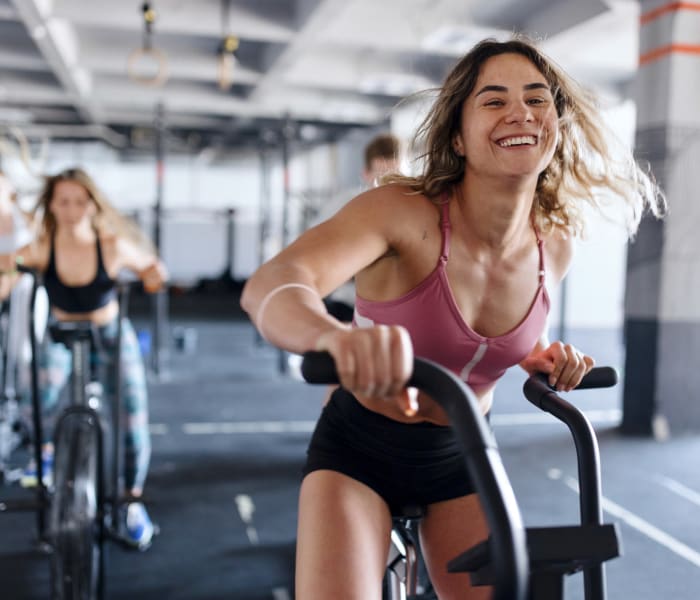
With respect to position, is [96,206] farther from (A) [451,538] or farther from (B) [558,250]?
(A) [451,538]

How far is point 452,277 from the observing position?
1.33 metres

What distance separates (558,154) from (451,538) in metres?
0.81

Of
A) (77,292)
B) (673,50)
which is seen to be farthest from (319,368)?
(673,50)

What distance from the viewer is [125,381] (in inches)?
111

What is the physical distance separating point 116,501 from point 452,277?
1.70 meters

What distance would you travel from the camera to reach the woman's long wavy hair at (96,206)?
2941 millimetres

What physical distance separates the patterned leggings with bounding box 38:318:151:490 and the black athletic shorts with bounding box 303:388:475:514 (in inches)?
60.3

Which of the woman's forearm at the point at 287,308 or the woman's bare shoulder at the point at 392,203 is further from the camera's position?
the woman's bare shoulder at the point at 392,203

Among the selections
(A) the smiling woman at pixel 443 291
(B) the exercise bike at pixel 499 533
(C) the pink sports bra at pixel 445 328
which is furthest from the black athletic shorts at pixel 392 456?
(B) the exercise bike at pixel 499 533

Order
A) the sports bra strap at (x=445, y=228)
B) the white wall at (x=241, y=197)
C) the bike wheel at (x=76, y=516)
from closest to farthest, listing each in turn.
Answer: the sports bra strap at (x=445, y=228), the bike wheel at (x=76, y=516), the white wall at (x=241, y=197)

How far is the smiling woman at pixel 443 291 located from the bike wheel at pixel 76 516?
1102mm

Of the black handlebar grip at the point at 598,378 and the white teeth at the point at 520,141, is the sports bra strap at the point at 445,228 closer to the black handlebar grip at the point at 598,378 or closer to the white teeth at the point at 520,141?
the white teeth at the point at 520,141

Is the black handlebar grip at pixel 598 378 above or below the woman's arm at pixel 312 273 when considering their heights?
below

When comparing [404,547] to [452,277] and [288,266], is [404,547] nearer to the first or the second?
[452,277]
